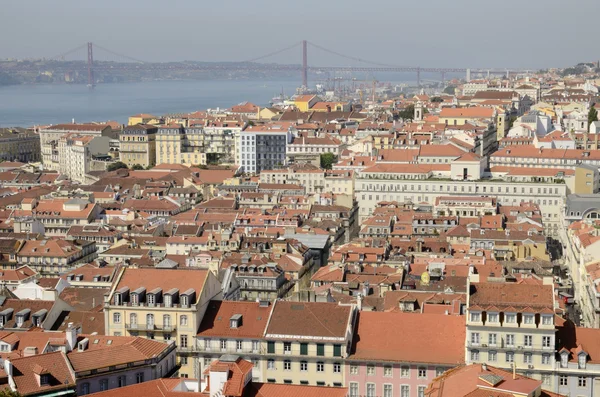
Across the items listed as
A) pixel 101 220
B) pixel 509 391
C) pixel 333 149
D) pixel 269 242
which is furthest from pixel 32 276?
pixel 333 149

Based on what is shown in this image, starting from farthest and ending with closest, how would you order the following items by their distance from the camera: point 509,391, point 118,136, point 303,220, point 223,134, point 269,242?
point 118,136
point 223,134
point 303,220
point 269,242
point 509,391

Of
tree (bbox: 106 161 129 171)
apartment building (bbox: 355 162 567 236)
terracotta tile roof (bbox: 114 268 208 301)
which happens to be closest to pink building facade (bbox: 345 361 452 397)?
terracotta tile roof (bbox: 114 268 208 301)

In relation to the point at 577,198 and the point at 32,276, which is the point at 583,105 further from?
the point at 32,276

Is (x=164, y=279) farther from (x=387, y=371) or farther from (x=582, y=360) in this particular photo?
(x=582, y=360)

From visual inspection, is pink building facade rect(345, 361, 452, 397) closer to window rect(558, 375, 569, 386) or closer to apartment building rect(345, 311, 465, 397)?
apartment building rect(345, 311, 465, 397)

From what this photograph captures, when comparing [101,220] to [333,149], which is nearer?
[101,220]

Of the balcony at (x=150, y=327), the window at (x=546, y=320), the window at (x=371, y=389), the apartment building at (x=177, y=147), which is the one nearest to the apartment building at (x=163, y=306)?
the balcony at (x=150, y=327)

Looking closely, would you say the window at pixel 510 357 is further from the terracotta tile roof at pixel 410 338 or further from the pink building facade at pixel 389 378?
the pink building facade at pixel 389 378
